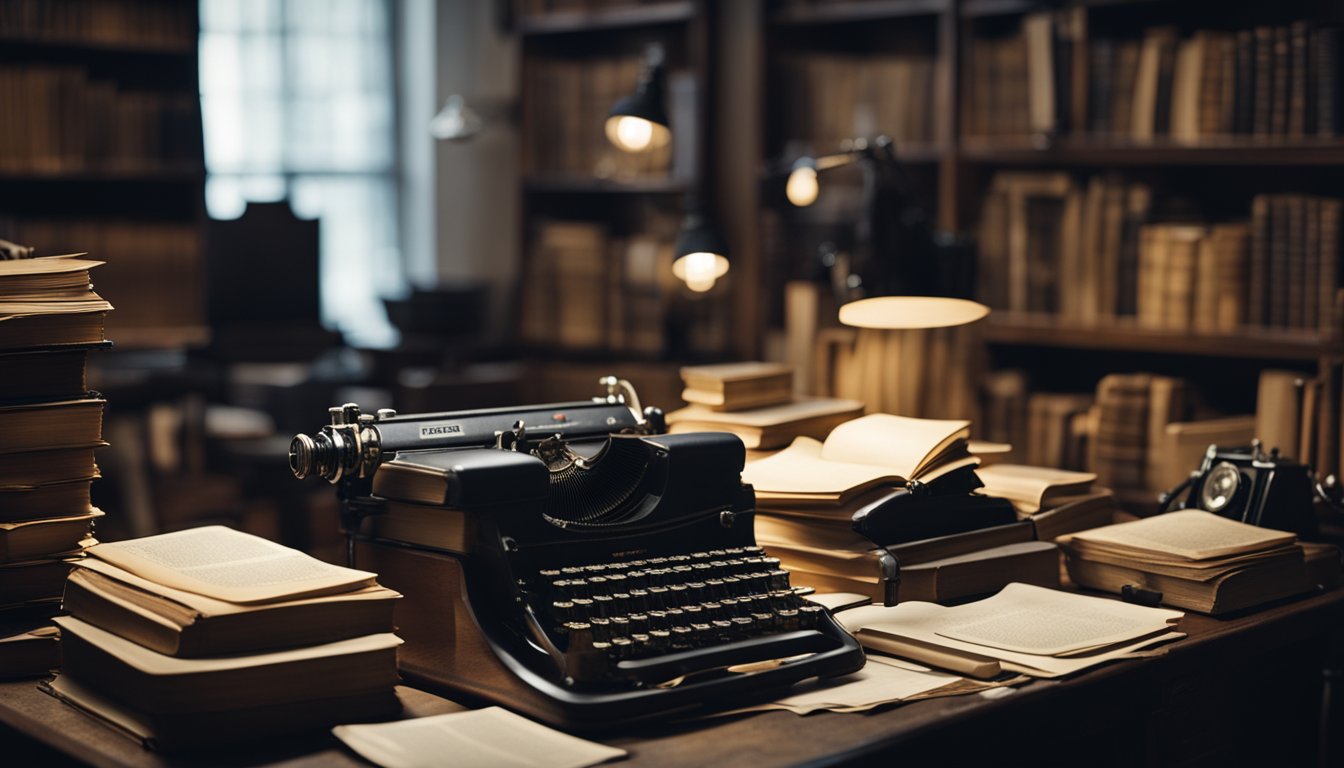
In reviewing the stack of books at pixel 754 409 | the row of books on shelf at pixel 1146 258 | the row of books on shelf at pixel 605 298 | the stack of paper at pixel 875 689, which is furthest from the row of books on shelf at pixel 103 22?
the stack of paper at pixel 875 689

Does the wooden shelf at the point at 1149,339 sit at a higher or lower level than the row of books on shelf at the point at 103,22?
lower

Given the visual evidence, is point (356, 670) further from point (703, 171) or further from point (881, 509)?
point (703, 171)

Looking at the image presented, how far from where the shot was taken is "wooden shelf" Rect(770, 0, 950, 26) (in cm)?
433

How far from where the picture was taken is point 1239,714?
2.22 m

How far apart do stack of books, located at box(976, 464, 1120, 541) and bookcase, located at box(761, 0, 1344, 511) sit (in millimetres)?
1054

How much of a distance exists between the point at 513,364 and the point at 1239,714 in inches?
139

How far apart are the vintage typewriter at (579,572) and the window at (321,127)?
3.75 meters

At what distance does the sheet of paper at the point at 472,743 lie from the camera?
1.50m

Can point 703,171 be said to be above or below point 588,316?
above

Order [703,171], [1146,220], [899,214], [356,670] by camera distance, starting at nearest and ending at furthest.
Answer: [356,670] → [899,214] → [1146,220] → [703,171]

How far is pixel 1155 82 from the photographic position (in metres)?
3.87

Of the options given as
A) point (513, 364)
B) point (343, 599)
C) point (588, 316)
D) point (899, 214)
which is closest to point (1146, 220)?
point (899, 214)

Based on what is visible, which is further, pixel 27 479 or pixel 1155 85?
pixel 1155 85

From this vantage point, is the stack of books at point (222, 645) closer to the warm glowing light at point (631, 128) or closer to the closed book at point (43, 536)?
the closed book at point (43, 536)
